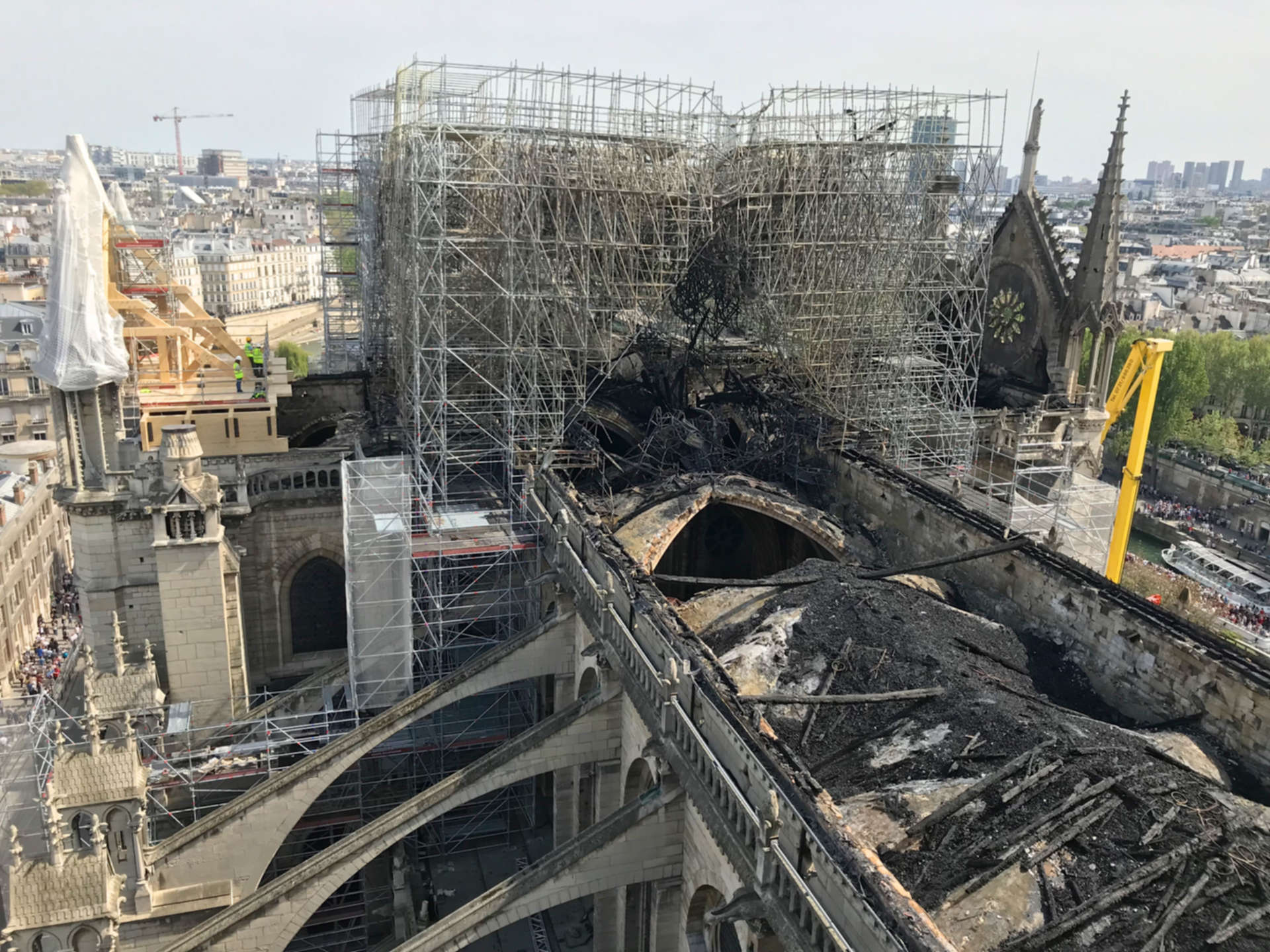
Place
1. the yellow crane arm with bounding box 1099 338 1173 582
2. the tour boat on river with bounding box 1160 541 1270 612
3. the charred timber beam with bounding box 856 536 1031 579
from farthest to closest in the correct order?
the tour boat on river with bounding box 1160 541 1270 612 → the yellow crane arm with bounding box 1099 338 1173 582 → the charred timber beam with bounding box 856 536 1031 579

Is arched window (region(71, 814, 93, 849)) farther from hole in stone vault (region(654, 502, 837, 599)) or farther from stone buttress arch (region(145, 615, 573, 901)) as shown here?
hole in stone vault (region(654, 502, 837, 599))

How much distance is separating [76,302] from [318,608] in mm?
9648

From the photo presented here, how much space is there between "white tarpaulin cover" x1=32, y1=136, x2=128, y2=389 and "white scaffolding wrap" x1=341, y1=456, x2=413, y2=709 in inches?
233

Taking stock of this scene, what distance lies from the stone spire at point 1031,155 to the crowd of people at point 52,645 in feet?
114

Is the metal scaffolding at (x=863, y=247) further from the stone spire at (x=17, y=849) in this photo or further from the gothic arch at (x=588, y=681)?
the stone spire at (x=17, y=849)

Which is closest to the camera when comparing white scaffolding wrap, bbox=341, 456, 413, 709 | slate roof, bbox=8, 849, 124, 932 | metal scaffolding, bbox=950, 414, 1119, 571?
slate roof, bbox=8, 849, 124, 932

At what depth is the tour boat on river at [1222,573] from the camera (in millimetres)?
44250

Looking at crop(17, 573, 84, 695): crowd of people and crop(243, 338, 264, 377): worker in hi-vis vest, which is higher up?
crop(243, 338, 264, 377): worker in hi-vis vest

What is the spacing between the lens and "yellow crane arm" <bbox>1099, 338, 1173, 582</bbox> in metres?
31.5

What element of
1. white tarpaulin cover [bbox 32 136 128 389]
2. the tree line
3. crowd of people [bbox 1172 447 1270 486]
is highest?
white tarpaulin cover [bbox 32 136 128 389]

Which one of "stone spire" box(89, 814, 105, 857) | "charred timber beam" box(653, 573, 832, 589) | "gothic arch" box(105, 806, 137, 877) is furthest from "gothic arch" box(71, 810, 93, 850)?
"charred timber beam" box(653, 573, 832, 589)

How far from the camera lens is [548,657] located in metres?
21.8

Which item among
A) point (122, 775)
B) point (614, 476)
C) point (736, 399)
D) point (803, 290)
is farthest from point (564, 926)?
point (803, 290)

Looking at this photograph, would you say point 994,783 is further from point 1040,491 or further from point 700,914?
point 1040,491
